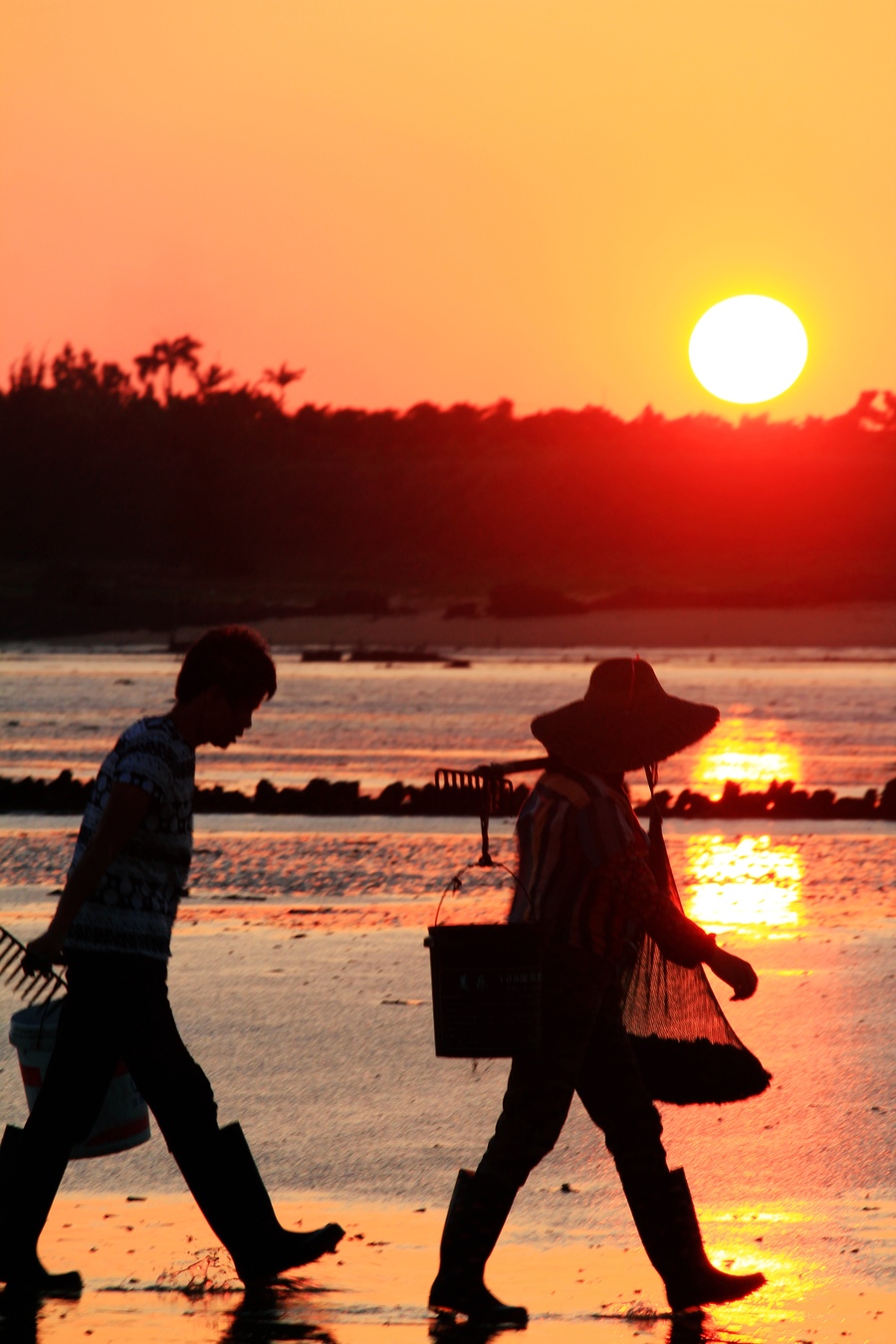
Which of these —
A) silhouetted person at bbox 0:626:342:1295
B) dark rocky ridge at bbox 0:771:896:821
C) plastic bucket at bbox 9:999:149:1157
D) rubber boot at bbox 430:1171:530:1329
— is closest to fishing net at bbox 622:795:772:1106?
rubber boot at bbox 430:1171:530:1329

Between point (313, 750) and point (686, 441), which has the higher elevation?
point (686, 441)

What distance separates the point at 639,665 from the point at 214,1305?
181 cm

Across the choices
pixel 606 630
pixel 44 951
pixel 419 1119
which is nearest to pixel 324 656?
pixel 606 630

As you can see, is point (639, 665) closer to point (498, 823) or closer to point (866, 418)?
point (498, 823)

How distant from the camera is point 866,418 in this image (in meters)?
107

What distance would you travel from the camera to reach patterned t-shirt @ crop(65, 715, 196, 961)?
177 inches

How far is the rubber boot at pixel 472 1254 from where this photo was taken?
14.3 feet

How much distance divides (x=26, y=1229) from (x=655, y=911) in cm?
169

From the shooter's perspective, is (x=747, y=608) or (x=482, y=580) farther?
(x=482, y=580)

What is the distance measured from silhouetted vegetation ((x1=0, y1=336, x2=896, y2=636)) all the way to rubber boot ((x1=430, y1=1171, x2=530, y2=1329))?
63.6m

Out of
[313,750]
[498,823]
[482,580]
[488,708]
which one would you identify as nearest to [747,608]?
[482,580]

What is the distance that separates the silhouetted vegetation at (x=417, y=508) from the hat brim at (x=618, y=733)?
63363mm

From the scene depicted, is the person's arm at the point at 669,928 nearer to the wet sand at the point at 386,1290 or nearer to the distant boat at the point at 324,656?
the wet sand at the point at 386,1290

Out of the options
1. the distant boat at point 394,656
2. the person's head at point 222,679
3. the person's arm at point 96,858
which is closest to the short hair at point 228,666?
A: the person's head at point 222,679
